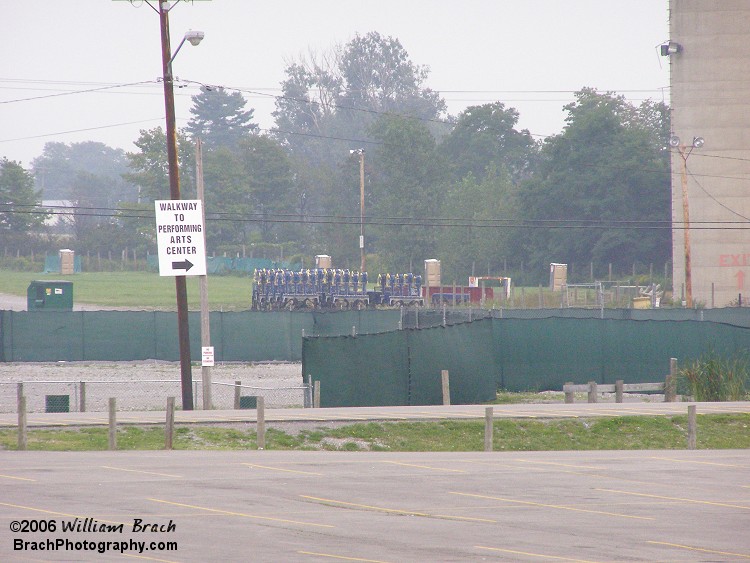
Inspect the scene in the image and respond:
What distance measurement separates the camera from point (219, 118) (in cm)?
16275

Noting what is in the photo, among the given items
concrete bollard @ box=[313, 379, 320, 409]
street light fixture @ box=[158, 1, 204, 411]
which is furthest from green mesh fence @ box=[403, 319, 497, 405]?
street light fixture @ box=[158, 1, 204, 411]

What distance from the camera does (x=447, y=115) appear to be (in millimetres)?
168125

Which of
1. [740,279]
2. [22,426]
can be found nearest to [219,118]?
[740,279]

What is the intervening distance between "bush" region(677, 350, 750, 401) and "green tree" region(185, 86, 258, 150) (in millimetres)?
135948

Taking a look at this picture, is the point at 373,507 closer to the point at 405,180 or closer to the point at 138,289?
the point at 138,289

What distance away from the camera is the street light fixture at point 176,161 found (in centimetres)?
2536

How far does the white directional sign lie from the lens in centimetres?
2466

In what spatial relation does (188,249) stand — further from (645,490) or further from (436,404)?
(645,490)

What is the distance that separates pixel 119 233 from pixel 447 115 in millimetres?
73825

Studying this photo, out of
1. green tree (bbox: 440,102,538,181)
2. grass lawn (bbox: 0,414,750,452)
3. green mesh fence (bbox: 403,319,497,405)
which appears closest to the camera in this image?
grass lawn (bbox: 0,414,750,452)

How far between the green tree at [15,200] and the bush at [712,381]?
8044 centimetres

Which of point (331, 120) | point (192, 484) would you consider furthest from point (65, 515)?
point (331, 120)

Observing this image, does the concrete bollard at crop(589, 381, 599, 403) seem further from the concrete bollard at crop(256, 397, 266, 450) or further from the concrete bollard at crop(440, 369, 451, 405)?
the concrete bollard at crop(256, 397, 266, 450)

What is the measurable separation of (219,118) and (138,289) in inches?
3444
